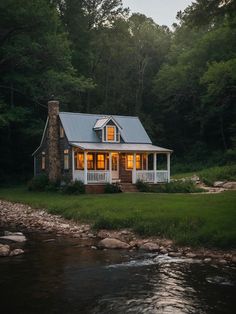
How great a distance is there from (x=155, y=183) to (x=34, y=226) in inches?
612

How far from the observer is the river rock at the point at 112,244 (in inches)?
704

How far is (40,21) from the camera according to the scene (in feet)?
144

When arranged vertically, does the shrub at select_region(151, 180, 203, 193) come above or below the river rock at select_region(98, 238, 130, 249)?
above

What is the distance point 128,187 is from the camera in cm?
3516

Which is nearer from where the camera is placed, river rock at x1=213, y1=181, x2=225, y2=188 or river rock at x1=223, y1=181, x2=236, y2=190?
river rock at x1=223, y1=181, x2=236, y2=190

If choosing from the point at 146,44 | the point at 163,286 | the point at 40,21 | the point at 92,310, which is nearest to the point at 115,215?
the point at 163,286

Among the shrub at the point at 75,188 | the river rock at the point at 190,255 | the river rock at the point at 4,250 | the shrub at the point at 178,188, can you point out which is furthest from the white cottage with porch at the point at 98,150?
the river rock at the point at 190,255

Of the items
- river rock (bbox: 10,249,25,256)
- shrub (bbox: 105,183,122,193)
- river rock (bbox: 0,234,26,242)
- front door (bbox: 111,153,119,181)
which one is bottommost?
river rock (bbox: 10,249,25,256)

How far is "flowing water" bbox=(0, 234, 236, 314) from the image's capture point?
10914 millimetres

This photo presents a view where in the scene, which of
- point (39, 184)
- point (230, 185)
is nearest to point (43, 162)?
point (39, 184)

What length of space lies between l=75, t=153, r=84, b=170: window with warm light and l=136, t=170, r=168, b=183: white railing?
4661 millimetres

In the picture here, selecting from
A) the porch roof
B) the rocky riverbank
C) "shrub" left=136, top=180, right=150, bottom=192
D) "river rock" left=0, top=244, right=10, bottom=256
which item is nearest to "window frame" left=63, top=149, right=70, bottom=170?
the porch roof

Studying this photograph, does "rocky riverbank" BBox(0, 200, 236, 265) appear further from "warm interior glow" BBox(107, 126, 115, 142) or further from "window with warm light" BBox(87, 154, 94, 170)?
"warm interior glow" BBox(107, 126, 115, 142)

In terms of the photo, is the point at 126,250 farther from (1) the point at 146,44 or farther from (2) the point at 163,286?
(1) the point at 146,44
